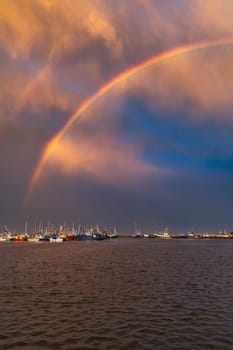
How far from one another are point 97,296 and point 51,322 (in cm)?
874

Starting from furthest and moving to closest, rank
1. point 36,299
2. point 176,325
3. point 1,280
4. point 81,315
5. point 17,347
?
point 1,280, point 36,299, point 81,315, point 176,325, point 17,347

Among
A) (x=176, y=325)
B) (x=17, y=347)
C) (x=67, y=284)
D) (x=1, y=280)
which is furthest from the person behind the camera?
(x=1, y=280)

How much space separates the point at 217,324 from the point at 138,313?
5.43 m

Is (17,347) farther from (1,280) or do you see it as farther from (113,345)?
(1,280)

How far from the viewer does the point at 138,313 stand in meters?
22.6

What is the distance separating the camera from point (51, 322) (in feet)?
66.9

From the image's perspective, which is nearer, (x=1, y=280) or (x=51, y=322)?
(x=51, y=322)

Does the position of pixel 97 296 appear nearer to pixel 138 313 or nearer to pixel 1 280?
pixel 138 313

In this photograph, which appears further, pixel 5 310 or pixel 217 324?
pixel 5 310

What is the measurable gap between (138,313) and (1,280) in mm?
21865

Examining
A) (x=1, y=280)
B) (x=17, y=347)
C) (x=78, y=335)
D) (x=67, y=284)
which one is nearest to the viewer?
(x=17, y=347)

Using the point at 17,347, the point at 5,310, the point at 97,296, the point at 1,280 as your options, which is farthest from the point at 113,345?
the point at 1,280

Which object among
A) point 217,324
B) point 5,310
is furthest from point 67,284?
point 217,324

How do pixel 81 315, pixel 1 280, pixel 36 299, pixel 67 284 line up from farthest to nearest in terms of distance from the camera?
pixel 1 280 → pixel 67 284 → pixel 36 299 → pixel 81 315
